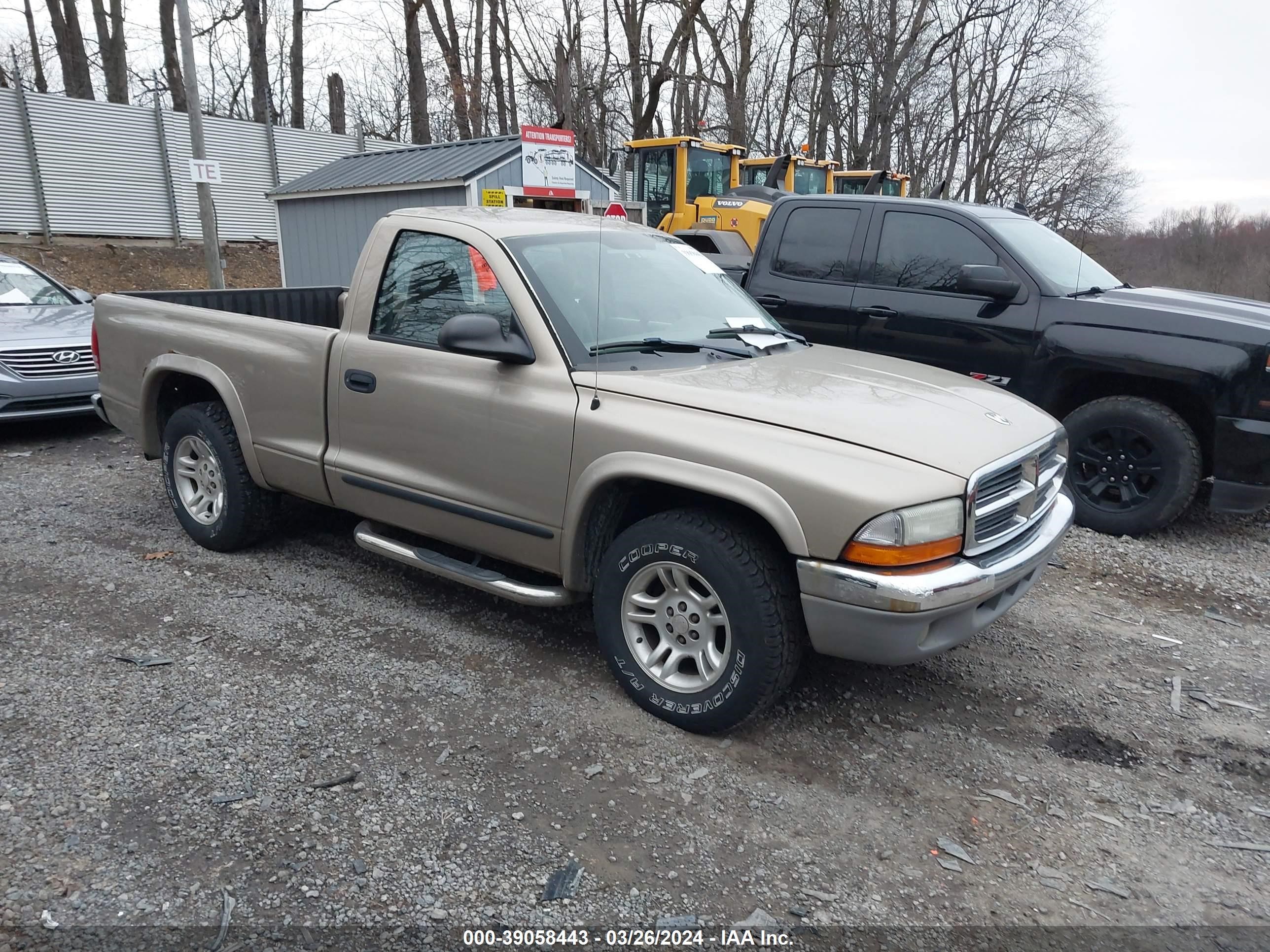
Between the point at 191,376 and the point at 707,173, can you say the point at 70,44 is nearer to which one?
the point at 707,173

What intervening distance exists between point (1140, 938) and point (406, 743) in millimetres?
2358

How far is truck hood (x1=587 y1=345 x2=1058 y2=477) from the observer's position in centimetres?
303

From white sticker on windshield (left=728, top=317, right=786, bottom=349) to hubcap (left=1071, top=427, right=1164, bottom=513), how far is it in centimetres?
275

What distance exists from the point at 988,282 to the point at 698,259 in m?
2.30

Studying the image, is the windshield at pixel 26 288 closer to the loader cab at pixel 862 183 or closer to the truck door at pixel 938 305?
the truck door at pixel 938 305

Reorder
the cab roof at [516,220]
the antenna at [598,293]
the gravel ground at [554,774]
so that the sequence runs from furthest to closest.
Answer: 1. the cab roof at [516,220]
2. the antenna at [598,293]
3. the gravel ground at [554,774]

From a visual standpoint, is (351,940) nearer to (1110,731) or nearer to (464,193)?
(1110,731)

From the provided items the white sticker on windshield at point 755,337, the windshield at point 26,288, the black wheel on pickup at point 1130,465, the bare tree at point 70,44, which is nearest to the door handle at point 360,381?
the white sticker on windshield at point 755,337

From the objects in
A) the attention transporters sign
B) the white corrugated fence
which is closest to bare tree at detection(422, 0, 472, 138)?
the white corrugated fence

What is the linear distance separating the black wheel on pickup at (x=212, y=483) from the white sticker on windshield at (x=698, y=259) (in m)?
2.53

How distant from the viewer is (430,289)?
4.02 m

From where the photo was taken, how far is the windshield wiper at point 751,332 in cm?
396

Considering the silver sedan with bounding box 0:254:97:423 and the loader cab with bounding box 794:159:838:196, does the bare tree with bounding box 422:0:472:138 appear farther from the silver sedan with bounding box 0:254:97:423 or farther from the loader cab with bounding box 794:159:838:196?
the silver sedan with bounding box 0:254:97:423

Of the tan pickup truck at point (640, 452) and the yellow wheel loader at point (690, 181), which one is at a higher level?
the yellow wheel loader at point (690, 181)
